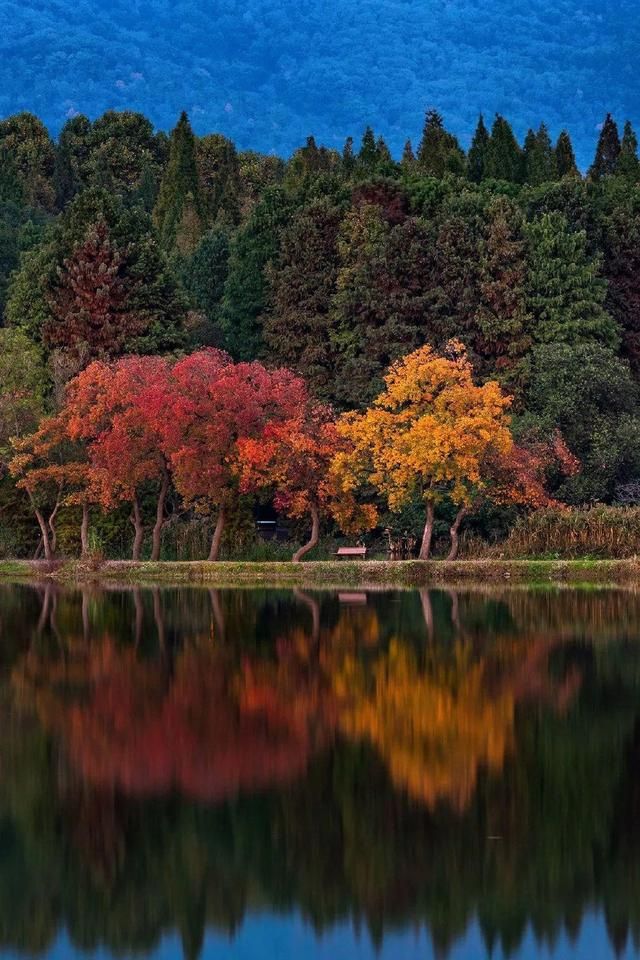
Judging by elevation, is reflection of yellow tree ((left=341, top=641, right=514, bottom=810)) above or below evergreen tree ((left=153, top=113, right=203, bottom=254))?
below

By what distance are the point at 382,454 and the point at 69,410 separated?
1144 centimetres

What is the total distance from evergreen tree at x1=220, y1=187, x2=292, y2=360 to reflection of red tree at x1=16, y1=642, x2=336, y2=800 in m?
50.2

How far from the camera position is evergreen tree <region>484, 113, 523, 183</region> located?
90125 mm

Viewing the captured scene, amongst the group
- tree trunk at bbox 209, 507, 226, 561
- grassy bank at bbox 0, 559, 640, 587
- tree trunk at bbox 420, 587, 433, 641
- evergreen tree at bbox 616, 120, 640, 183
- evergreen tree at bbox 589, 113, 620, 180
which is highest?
evergreen tree at bbox 589, 113, 620, 180

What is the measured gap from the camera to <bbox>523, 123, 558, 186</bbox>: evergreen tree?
89.1 metres

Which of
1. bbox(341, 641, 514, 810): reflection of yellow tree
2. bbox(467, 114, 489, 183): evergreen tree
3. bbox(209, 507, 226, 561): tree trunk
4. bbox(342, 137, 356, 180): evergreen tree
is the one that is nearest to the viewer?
bbox(341, 641, 514, 810): reflection of yellow tree

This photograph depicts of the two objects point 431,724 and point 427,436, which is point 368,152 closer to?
point 427,436

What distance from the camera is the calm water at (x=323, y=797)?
1291cm

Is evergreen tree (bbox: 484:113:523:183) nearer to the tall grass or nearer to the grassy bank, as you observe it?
the tall grass

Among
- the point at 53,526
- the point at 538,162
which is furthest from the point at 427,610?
the point at 538,162

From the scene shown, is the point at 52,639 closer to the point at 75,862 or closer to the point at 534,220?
the point at 75,862

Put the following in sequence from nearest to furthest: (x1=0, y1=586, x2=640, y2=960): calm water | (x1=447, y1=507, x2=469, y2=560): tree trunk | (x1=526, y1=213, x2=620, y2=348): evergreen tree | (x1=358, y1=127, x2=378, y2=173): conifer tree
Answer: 1. (x1=0, y1=586, x2=640, y2=960): calm water
2. (x1=447, y1=507, x2=469, y2=560): tree trunk
3. (x1=526, y1=213, x2=620, y2=348): evergreen tree
4. (x1=358, y1=127, x2=378, y2=173): conifer tree

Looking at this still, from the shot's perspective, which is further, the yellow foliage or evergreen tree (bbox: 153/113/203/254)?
evergreen tree (bbox: 153/113/203/254)

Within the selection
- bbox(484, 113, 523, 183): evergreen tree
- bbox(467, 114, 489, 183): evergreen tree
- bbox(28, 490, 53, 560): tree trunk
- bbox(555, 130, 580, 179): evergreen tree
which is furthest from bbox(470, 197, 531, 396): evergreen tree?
bbox(555, 130, 580, 179): evergreen tree
